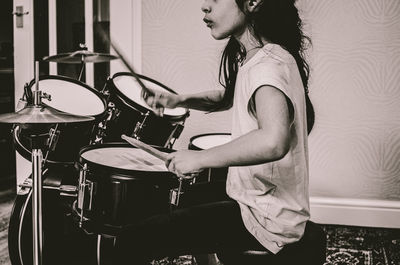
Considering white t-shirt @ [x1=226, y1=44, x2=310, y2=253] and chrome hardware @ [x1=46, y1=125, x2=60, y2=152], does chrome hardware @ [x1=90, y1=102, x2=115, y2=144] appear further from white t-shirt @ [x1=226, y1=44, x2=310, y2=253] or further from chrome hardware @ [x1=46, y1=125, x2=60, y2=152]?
white t-shirt @ [x1=226, y1=44, x2=310, y2=253]

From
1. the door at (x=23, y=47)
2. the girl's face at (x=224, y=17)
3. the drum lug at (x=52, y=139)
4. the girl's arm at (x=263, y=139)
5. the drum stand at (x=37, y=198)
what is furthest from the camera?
the door at (x=23, y=47)

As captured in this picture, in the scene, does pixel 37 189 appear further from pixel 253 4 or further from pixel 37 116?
pixel 253 4

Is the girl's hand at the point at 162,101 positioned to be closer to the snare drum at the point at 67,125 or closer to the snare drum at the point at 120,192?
the snare drum at the point at 120,192

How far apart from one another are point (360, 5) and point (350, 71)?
0.38 metres

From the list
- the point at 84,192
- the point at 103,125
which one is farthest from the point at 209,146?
the point at 84,192

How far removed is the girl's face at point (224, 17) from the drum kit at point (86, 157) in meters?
0.26

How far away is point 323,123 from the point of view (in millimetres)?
2645

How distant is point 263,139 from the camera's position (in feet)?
2.90

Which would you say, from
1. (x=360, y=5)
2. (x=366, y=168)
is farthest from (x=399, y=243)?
(x=360, y=5)

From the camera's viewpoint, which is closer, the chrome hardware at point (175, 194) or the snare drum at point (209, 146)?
the chrome hardware at point (175, 194)

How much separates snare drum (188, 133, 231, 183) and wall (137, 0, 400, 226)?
77 centimetres

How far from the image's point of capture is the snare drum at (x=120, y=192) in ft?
4.27

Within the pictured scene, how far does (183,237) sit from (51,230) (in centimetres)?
117

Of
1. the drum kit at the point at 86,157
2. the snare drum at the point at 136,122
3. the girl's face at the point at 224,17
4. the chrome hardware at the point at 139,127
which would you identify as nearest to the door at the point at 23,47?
the drum kit at the point at 86,157
